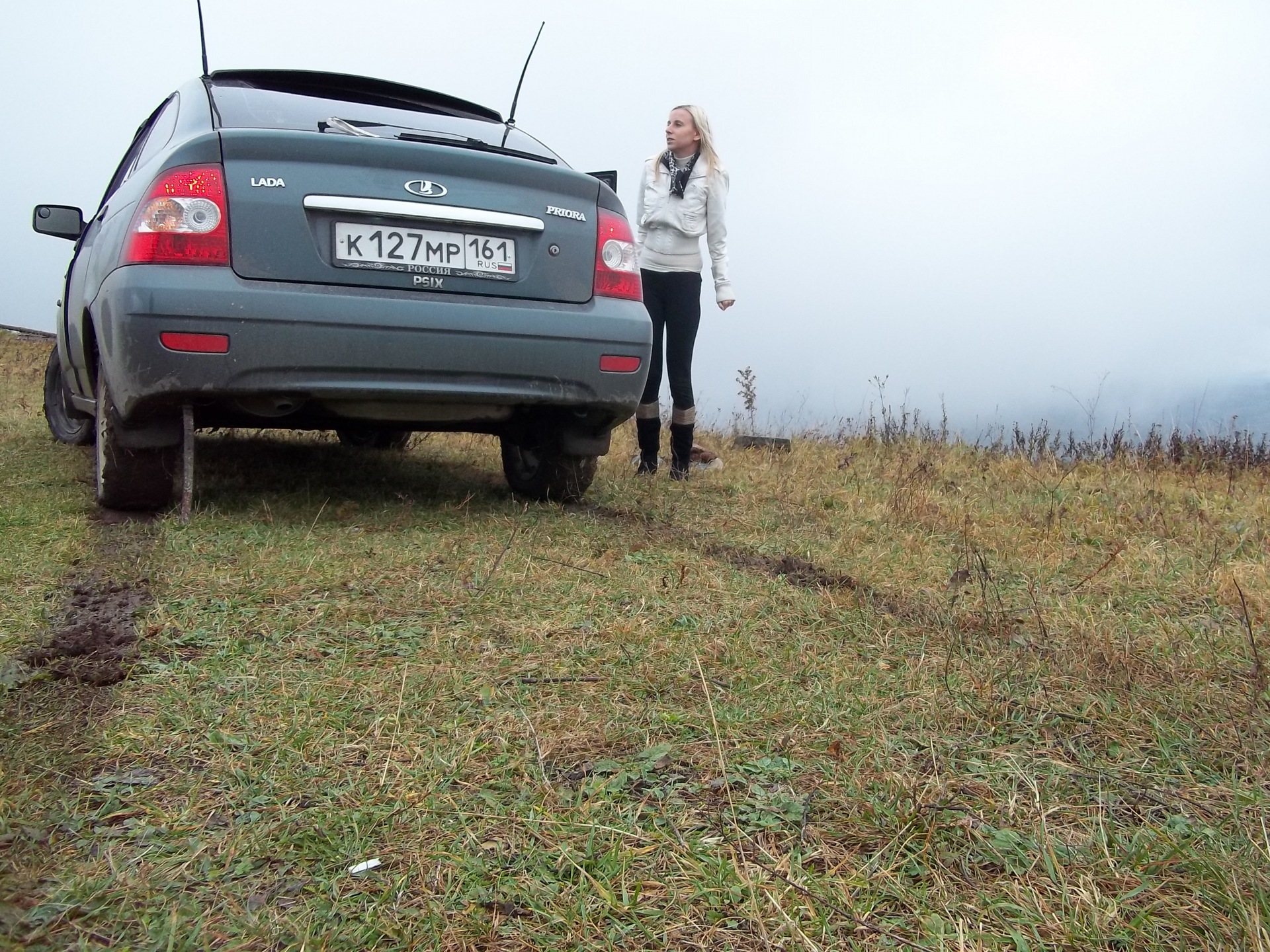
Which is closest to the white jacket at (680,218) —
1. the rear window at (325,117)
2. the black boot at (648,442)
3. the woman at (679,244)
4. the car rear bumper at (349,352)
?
the woman at (679,244)

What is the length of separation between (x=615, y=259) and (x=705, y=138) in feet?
6.57

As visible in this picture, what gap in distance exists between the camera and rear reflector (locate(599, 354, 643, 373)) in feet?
12.5

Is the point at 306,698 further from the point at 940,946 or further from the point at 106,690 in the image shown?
the point at 940,946

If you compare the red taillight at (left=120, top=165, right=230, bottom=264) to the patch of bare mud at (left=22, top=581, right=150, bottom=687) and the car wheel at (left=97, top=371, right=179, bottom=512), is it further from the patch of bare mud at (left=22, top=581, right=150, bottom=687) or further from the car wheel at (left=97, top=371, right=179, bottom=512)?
the patch of bare mud at (left=22, top=581, right=150, bottom=687)

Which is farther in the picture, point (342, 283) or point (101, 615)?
point (342, 283)

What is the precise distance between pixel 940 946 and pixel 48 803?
1.30 m

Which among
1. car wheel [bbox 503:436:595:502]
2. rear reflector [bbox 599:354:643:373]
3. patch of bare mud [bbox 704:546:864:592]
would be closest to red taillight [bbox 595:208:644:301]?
rear reflector [bbox 599:354:643:373]

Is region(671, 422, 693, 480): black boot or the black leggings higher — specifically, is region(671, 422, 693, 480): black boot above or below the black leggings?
below

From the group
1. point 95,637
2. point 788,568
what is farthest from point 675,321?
point 95,637

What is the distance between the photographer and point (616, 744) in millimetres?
1858

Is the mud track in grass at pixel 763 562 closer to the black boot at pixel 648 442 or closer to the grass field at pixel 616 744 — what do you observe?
the grass field at pixel 616 744

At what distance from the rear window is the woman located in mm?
1403

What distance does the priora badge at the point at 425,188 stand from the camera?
11.4 feet

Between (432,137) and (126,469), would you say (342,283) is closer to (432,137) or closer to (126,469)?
(432,137)
